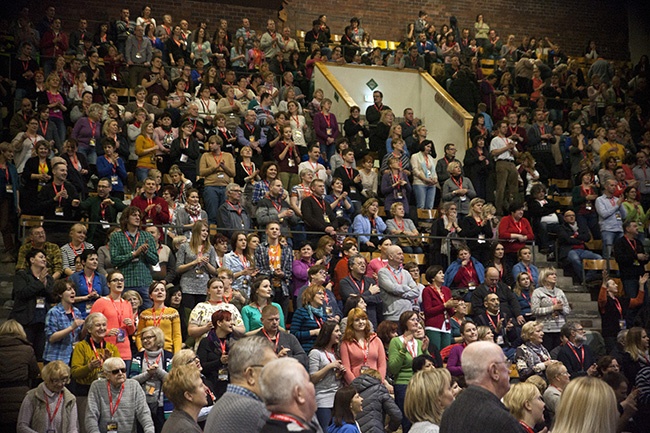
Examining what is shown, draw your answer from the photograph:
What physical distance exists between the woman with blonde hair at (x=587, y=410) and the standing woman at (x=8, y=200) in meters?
7.29

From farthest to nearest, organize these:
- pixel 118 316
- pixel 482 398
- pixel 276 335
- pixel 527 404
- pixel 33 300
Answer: pixel 33 300 → pixel 118 316 → pixel 276 335 → pixel 527 404 → pixel 482 398

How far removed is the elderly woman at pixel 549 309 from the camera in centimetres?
1029

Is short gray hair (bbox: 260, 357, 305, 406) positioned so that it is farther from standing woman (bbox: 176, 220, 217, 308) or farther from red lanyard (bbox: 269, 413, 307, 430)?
standing woman (bbox: 176, 220, 217, 308)

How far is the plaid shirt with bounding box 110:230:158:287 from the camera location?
889cm

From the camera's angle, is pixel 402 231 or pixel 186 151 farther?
pixel 186 151

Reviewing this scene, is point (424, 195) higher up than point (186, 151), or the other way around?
point (186, 151)

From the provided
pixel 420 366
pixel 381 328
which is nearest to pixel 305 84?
pixel 381 328

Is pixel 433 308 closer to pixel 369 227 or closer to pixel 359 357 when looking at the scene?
pixel 369 227

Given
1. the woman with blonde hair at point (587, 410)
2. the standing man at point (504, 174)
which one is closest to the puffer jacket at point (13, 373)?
the woman with blonde hair at point (587, 410)

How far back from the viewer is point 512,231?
11586 mm

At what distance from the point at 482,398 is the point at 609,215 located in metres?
9.26

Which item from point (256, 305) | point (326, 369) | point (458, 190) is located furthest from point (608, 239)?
point (326, 369)

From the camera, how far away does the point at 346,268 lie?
1000cm

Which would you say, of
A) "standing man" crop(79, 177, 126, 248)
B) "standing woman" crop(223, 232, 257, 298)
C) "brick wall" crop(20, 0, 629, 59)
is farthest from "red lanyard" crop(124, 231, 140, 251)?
"brick wall" crop(20, 0, 629, 59)
